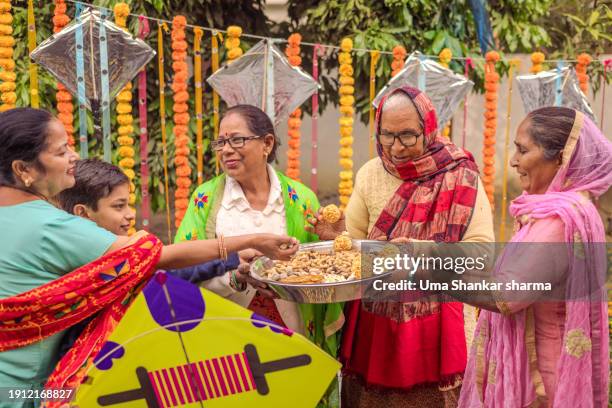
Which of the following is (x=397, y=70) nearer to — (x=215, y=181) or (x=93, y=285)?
(x=215, y=181)

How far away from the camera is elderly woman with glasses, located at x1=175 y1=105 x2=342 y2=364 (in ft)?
9.23

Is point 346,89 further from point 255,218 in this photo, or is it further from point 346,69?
point 255,218

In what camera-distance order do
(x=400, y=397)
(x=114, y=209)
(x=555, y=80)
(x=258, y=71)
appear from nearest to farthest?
(x=114, y=209) < (x=400, y=397) < (x=258, y=71) < (x=555, y=80)

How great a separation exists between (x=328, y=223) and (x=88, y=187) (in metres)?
0.93

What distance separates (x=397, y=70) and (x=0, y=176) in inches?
139

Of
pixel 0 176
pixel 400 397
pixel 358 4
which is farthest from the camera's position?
pixel 358 4

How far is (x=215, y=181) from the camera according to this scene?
2.92 meters

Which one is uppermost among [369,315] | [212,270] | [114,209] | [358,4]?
[358,4]

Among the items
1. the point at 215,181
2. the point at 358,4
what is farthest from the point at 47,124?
the point at 358,4

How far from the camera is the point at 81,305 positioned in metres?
1.93

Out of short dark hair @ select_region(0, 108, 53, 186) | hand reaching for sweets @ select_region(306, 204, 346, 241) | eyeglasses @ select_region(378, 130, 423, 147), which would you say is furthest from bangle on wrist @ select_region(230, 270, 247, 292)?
short dark hair @ select_region(0, 108, 53, 186)

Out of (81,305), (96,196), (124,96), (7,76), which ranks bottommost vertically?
(81,305)

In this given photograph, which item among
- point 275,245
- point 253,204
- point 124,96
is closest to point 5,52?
point 124,96

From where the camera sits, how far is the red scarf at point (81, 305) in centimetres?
187
